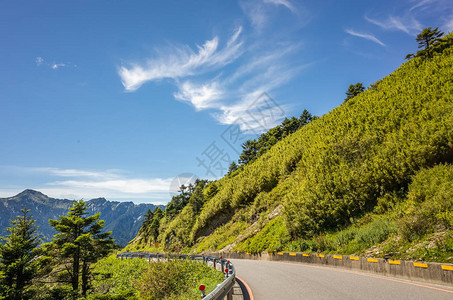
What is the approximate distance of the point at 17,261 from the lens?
22562 millimetres

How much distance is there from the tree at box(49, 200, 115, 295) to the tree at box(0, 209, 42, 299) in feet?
10.8

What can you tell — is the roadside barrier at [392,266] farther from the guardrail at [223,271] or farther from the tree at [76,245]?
the tree at [76,245]

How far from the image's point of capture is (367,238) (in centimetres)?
1436

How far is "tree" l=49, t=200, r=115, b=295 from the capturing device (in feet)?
91.4

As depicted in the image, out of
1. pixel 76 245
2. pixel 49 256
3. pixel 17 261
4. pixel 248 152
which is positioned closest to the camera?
pixel 17 261

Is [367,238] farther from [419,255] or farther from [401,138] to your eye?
[401,138]

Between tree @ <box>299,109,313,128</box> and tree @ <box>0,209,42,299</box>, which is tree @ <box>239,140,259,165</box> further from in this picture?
tree @ <box>0,209,42,299</box>

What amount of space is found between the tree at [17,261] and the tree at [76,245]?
3.30 m

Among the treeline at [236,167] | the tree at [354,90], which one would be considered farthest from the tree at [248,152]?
the tree at [354,90]

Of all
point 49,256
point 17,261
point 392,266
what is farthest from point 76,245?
point 392,266

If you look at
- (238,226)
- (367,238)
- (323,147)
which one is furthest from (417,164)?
(238,226)

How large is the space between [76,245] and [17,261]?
231 inches

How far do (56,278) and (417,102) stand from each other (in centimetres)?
4105

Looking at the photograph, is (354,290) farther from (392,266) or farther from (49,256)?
(49,256)
